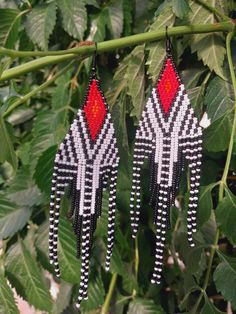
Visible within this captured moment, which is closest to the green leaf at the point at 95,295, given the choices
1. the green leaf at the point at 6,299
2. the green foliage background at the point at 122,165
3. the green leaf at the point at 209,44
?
the green foliage background at the point at 122,165

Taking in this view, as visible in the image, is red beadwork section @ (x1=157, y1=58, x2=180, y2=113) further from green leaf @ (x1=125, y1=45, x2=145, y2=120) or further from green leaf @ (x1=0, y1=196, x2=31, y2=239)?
green leaf @ (x1=0, y1=196, x2=31, y2=239)

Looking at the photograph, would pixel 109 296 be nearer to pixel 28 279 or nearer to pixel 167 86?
pixel 28 279

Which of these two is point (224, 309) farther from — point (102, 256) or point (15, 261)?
point (15, 261)

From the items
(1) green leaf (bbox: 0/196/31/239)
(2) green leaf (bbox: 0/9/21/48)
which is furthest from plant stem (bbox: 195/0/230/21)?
(1) green leaf (bbox: 0/196/31/239)

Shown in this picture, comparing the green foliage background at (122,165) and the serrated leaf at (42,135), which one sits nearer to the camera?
the green foliage background at (122,165)

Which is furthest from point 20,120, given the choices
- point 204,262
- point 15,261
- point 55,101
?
point 204,262

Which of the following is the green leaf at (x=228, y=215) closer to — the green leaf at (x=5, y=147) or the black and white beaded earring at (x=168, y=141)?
the black and white beaded earring at (x=168, y=141)

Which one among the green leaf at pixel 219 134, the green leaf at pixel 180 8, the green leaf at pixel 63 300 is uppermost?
the green leaf at pixel 180 8
